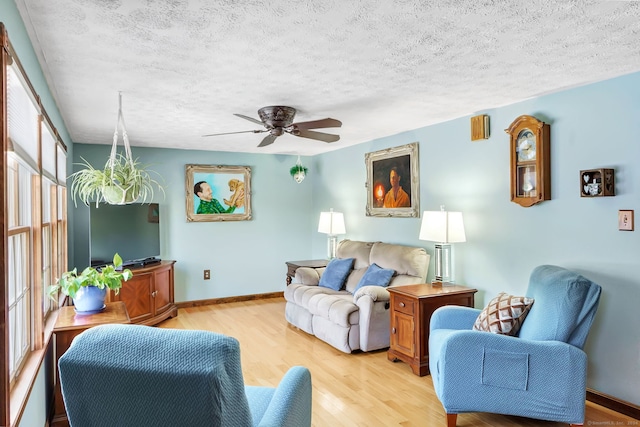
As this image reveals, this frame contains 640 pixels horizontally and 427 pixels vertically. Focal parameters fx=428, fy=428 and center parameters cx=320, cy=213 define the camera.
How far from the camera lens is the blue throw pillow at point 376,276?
422 cm

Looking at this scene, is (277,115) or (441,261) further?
(441,261)

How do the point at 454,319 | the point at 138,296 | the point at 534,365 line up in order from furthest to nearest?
the point at 138,296 < the point at 454,319 < the point at 534,365

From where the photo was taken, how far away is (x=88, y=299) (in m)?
2.76

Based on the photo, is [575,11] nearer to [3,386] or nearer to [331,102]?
[331,102]

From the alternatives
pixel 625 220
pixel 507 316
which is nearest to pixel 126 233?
pixel 507 316

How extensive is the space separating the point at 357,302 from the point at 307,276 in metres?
1.16

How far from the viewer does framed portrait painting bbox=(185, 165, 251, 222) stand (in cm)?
590

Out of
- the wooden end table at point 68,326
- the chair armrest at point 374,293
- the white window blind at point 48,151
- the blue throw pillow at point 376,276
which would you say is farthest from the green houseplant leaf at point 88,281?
the blue throw pillow at point 376,276

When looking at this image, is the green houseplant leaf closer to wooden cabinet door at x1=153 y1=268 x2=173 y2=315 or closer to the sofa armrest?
wooden cabinet door at x1=153 y1=268 x2=173 y2=315

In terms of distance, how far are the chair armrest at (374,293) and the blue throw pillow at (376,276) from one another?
0.18 m

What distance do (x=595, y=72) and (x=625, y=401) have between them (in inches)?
83.5

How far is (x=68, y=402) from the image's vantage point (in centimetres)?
130

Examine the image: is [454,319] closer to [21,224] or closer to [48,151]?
[21,224]

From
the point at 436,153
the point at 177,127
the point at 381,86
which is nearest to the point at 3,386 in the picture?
the point at 381,86
